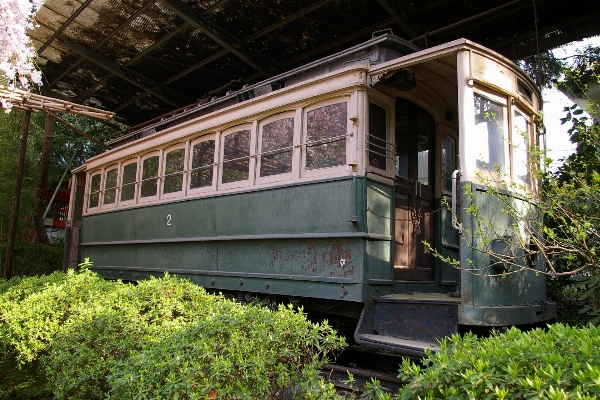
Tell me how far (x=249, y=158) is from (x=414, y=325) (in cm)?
270

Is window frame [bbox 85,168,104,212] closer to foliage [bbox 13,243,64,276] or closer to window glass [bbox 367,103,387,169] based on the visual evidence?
foliage [bbox 13,243,64,276]

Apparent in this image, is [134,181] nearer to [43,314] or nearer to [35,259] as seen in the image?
[43,314]

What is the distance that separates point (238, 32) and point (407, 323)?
7.13 m

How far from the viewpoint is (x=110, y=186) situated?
9070 millimetres

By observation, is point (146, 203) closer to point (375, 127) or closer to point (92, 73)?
point (375, 127)

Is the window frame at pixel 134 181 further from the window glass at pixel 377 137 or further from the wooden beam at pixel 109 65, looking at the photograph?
the window glass at pixel 377 137

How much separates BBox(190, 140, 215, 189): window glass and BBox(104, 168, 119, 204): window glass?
110 inches

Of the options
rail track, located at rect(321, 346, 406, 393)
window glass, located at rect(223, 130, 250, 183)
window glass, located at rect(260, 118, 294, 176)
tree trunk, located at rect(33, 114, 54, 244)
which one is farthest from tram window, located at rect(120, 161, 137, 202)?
tree trunk, located at rect(33, 114, 54, 244)

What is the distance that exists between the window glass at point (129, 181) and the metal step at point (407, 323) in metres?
5.19

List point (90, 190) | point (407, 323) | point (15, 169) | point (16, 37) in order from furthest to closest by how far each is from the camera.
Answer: point (15, 169) → point (16, 37) → point (90, 190) → point (407, 323)

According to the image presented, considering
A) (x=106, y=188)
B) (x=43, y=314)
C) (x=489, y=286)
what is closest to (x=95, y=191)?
(x=106, y=188)

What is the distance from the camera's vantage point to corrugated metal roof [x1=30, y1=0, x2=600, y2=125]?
26.7ft

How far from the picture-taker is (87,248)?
9.71m

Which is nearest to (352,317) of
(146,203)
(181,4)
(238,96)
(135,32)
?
(238,96)
